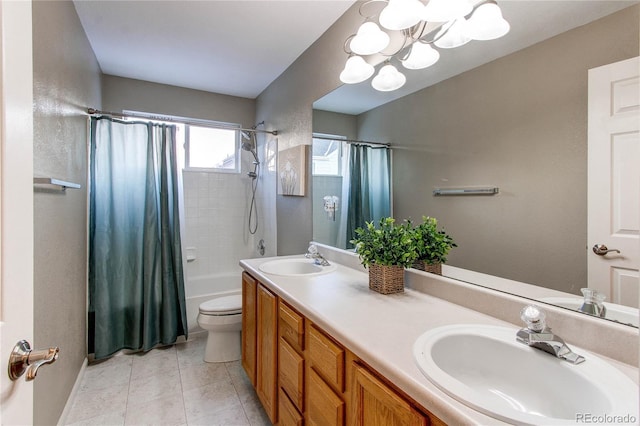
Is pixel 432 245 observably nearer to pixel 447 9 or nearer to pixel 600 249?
pixel 600 249

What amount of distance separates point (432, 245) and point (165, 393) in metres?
1.95

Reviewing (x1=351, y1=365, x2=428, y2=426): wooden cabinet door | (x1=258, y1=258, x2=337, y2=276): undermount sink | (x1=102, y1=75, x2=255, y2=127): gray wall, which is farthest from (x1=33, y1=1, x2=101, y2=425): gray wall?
(x1=351, y1=365, x2=428, y2=426): wooden cabinet door

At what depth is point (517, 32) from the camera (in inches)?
42.8

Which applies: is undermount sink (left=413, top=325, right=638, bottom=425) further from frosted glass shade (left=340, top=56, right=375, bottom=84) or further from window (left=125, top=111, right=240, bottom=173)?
window (left=125, top=111, right=240, bottom=173)

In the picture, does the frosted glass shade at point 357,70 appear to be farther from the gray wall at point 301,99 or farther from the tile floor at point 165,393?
the tile floor at point 165,393

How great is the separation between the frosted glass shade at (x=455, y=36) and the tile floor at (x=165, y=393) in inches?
84.2

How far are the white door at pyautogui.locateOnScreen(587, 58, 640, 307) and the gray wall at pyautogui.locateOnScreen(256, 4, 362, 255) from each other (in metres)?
1.33

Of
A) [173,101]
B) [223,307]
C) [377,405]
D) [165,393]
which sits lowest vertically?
[165,393]

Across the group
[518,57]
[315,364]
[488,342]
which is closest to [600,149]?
[518,57]

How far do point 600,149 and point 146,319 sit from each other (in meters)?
3.00

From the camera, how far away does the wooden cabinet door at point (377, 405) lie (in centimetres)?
74

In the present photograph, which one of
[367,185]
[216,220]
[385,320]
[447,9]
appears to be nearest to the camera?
[385,320]

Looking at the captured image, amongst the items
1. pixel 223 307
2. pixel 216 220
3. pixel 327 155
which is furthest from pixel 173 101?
pixel 223 307

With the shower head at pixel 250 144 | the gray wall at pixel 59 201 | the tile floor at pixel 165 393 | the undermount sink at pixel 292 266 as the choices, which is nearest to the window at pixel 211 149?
the shower head at pixel 250 144
